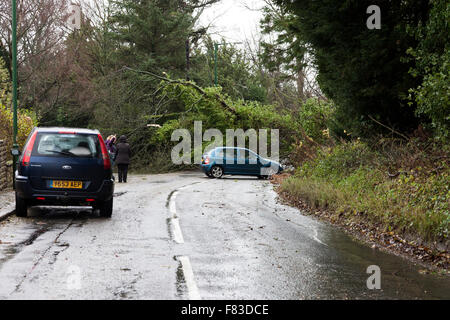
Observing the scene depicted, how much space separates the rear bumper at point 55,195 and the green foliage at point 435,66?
6.60 meters

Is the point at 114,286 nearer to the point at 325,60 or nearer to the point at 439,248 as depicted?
the point at 439,248

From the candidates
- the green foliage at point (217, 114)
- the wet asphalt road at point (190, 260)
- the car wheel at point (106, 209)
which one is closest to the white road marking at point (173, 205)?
the wet asphalt road at point (190, 260)

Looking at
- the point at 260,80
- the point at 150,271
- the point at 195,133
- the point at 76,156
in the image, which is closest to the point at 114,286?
the point at 150,271

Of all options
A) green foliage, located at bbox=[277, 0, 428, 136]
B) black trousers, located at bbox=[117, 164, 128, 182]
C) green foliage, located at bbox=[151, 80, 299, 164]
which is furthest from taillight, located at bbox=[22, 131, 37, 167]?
green foliage, located at bbox=[151, 80, 299, 164]

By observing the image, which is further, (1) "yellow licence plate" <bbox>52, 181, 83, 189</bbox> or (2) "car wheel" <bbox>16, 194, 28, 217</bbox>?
(2) "car wheel" <bbox>16, 194, 28, 217</bbox>

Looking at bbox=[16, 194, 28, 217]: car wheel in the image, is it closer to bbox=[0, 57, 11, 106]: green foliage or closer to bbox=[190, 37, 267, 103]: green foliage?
bbox=[0, 57, 11, 106]: green foliage

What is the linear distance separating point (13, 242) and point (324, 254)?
476cm

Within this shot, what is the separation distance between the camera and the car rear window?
12.0m

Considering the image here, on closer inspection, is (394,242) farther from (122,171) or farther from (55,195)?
(122,171)

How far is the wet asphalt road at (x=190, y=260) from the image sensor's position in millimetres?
6426

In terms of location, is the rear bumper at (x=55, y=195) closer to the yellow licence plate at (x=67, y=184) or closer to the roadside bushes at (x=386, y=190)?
the yellow licence plate at (x=67, y=184)

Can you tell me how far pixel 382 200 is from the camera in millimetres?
11500

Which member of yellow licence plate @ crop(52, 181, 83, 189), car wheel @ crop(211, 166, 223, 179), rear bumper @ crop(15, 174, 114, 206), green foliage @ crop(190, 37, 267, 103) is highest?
green foliage @ crop(190, 37, 267, 103)

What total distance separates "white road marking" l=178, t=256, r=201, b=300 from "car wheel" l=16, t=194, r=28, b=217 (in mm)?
5066
